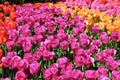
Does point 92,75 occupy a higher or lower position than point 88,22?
higher

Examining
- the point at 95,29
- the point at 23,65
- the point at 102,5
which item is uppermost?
the point at 23,65

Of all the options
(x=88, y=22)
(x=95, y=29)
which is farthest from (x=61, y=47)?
(x=88, y=22)

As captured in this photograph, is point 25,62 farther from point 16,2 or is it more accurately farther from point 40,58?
point 16,2

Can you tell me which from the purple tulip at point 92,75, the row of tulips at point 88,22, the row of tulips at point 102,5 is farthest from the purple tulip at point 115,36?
the row of tulips at point 102,5

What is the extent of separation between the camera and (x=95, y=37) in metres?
6.61

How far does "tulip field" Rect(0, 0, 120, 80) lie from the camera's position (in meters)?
4.48

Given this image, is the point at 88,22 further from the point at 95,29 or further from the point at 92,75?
the point at 92,75

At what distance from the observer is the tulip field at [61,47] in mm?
4480

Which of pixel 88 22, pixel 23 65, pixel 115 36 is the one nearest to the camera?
pixel 23 65

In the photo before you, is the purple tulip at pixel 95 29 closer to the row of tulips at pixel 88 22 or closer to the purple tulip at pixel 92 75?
the row of tulips at pixel 88 22

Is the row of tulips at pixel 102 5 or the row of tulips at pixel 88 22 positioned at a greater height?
the row of tulips at pixel 88 22


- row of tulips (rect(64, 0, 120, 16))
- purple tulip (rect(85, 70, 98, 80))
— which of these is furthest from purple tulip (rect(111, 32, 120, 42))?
row of tulips (rect(64, 0, 120, 16))

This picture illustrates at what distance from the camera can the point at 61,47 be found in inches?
217

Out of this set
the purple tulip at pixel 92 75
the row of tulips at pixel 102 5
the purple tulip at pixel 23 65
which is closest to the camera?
the purple tulip at pixel 92 75
